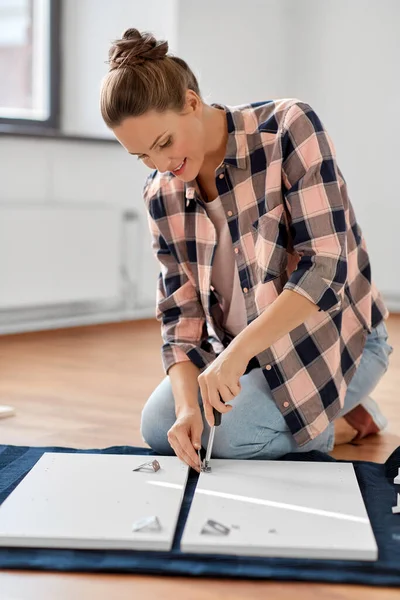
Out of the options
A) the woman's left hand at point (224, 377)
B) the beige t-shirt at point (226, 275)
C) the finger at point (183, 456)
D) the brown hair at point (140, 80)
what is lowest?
the finger at point (183, 456)

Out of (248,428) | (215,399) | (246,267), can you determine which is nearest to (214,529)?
(215,399)

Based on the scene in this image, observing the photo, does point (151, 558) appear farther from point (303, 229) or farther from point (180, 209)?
point (180, 209)

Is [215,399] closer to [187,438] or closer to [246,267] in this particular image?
[187,438]

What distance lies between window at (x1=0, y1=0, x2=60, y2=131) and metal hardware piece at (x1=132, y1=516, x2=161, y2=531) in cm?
263

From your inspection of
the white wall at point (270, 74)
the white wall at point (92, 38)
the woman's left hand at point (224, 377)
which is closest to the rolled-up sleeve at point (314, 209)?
the woman's left hand at point (224, 377)

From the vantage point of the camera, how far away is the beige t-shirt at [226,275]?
1.74 m

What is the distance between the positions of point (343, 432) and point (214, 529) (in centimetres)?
74

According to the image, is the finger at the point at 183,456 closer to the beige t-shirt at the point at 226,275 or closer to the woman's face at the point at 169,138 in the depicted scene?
the beige t-shirt at the point at 226,275

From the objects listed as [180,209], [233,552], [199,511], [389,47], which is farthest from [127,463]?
[389,47]

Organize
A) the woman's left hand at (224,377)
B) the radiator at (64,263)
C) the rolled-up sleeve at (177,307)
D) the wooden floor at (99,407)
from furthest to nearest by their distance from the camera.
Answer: the radiator at (64,263) → the rolled-up sleeve at (177,307) → the woman's left hand at (224,377) → the wooden floor at (99,407)

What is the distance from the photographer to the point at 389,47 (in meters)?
4.16

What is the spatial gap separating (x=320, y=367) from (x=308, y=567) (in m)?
0.52

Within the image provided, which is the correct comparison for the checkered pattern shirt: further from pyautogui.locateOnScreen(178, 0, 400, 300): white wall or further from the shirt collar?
pyautogui.locateOnScreen(178, 0, 400, 300): white wall

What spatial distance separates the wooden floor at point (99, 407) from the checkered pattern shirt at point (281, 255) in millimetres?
295
